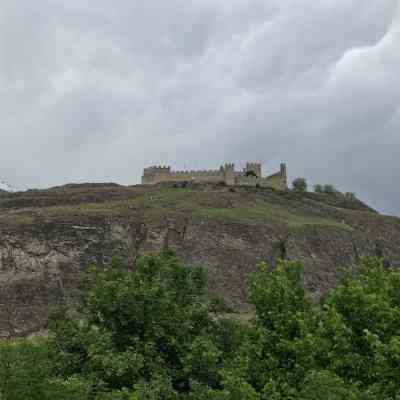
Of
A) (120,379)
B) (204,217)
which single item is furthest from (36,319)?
(120,379)

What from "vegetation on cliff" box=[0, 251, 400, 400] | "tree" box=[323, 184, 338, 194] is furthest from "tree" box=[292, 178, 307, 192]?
"vegetation on cliff" box=[0, 251, 400, 400]

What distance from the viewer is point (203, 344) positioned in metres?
24.1

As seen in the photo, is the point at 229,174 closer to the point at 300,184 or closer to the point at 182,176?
the point at 182,176

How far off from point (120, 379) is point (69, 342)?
3.38 metres

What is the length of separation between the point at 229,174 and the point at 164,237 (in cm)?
3781

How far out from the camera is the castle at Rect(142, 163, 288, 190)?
104750 mm

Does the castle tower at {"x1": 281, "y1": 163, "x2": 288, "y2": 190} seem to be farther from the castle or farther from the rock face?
the rock face

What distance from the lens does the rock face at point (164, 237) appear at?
59.2m

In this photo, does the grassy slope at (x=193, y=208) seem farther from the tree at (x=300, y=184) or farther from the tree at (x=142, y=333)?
the tree at (x=142, y=333)

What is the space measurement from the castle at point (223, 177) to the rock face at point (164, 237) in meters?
10.4

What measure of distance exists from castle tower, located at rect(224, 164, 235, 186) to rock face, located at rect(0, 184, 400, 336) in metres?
9.64

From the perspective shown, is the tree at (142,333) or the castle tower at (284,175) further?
the castle tower at (284,175)

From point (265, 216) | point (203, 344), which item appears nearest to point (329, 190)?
point (265, 216)

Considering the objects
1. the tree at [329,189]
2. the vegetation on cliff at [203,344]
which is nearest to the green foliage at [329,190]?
the tree at [329,189]
